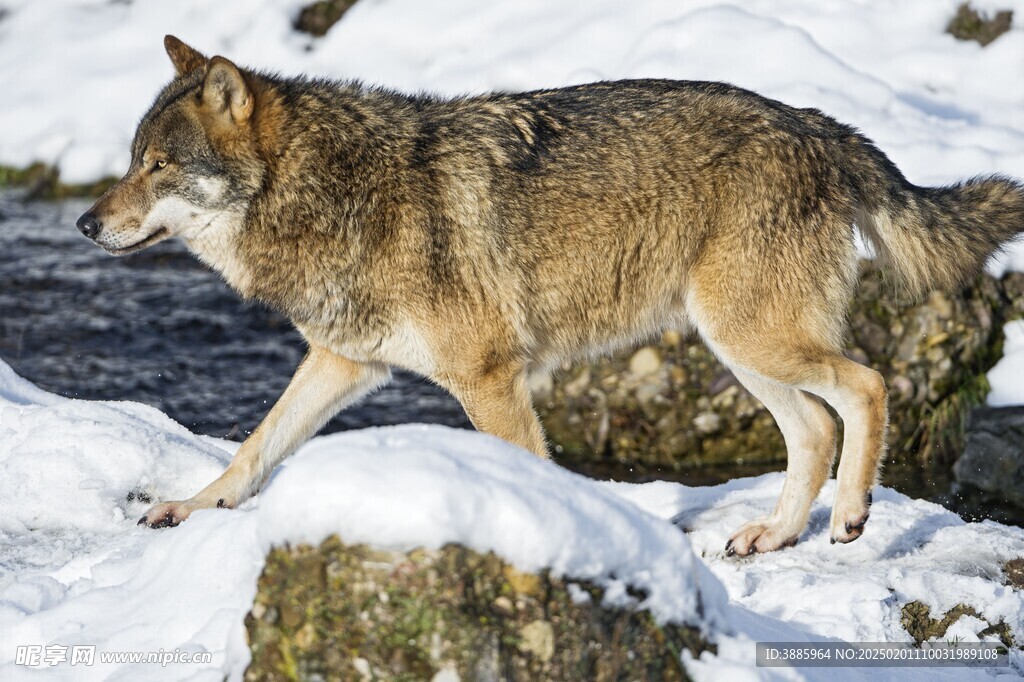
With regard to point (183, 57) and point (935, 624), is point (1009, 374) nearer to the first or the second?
point (935, 624)

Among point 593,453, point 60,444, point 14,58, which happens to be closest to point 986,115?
point 593,453

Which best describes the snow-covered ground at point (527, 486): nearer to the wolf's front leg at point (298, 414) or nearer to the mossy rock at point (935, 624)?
the mossy rock at point (935, 624)

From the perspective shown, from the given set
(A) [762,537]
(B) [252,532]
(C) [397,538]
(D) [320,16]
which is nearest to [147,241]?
(B) [252,532]

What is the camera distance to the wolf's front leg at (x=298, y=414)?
4.68 metres

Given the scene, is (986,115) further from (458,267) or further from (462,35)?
(458,267)

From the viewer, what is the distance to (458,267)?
4414 millimetres

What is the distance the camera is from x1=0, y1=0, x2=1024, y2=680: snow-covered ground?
241 cm

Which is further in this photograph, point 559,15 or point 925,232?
point 559,15

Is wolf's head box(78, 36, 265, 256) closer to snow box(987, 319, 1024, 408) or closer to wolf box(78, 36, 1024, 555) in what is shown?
wolf box(78, 36, 1024, 555)

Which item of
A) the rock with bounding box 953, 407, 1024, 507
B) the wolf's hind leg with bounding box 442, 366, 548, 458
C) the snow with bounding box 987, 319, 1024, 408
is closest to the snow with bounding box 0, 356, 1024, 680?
the wolf's hind leg with bounding box 442, 366, 548, 458

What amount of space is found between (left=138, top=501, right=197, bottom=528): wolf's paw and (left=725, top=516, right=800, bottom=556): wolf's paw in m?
2.24

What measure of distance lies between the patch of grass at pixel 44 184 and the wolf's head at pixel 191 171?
22.3 feet

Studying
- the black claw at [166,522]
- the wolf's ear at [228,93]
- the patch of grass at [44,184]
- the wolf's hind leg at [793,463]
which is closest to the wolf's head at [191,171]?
the wolf's ear at [228,93]

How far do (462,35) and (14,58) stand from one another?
544 cm
